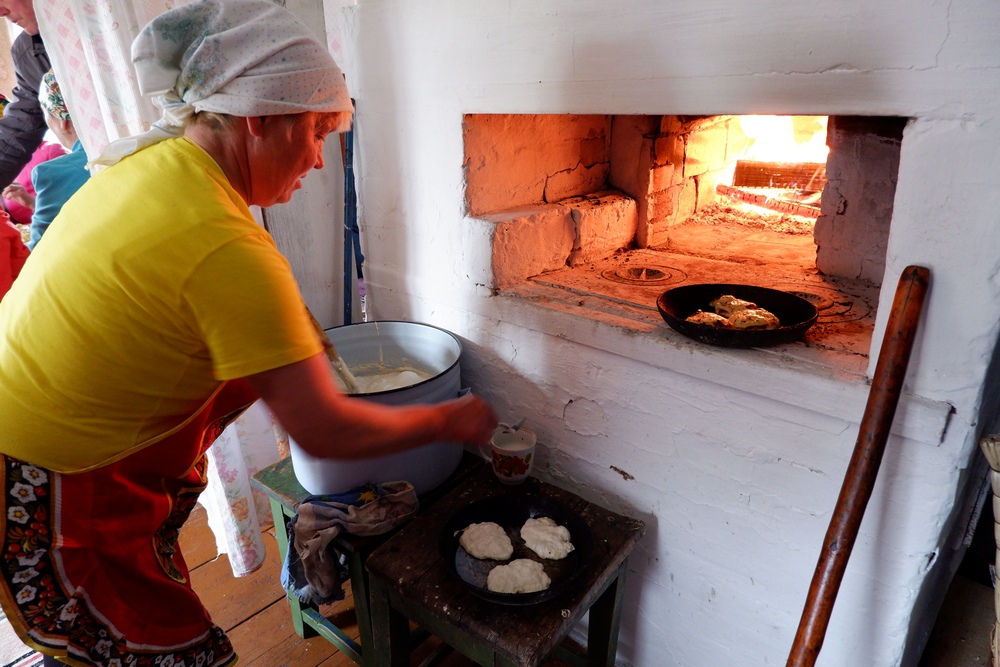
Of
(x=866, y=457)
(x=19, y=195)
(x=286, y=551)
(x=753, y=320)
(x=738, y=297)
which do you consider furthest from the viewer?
(x=19, y=195)

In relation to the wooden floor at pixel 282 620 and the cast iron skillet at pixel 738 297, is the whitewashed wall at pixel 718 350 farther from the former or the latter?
the wooden floor at pixel 282 620

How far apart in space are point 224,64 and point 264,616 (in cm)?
182

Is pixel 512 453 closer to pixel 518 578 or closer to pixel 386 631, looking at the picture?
pixel 518 578

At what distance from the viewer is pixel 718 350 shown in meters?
1.37

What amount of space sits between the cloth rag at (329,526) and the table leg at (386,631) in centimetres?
12

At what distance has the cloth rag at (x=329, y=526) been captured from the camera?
152cm

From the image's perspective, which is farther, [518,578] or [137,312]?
[518,578]

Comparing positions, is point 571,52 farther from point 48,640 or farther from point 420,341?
point 48,640

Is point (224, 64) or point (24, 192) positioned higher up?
point (224, 64)

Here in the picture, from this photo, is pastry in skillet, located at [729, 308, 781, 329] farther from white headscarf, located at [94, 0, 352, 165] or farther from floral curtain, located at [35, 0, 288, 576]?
floral curtain, located at [35, 0, 288, 576]

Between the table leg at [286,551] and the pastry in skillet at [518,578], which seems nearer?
the pastry in skillet at [518,578]

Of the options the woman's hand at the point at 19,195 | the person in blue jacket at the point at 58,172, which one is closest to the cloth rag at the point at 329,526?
the person in blue jacket at the point at 58,172

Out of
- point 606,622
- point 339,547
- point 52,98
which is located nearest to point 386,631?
point 339,547

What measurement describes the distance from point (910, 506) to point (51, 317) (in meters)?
1.62
